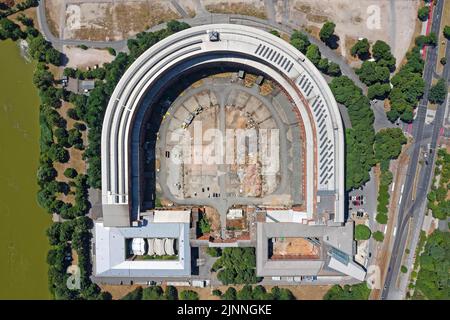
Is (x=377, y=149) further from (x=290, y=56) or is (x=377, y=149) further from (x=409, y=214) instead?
(x=290, y=56)

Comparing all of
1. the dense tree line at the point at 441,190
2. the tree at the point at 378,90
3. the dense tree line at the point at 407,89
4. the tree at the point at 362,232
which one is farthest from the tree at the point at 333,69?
the tree at the point at 362,232

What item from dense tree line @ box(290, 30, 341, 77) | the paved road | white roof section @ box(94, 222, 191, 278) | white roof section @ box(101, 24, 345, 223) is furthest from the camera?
the paved road

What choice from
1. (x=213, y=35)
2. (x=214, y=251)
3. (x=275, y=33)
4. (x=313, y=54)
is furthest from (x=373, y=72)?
(x=214, y=251)

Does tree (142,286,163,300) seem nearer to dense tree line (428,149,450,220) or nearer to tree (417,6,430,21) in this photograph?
dense tree line (428,149,450,220)

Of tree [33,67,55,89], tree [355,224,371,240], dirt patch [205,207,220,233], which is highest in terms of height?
tree [33,67,55,89]

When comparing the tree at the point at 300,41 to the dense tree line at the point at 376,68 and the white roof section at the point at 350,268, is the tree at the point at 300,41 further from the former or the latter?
the white roof section at the point at 350,268

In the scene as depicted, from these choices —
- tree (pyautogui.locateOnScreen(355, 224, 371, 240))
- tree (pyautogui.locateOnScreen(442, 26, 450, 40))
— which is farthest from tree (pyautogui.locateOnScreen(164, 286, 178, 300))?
tree (pyautogui.locateOnScreen(442, 26, 450, 40))

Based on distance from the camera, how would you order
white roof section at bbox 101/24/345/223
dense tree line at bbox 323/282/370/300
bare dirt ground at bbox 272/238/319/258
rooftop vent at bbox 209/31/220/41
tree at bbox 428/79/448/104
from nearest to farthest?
rooftop vent at bbox 209/31/220/41 < white roof section at bbox 101/24/345/223 < dense tree line at bbox 323/282/370/300 < tree at bbox 428/79/448/104 < bare dirt ground at bbox 272/238/319/258
